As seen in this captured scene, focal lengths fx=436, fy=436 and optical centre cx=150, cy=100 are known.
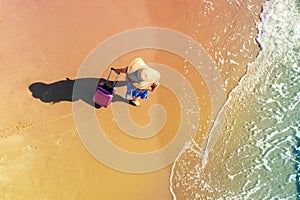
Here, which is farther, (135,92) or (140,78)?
(135,92)

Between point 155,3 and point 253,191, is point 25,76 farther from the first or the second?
point 253,191

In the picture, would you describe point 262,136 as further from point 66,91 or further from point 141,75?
point 66,91

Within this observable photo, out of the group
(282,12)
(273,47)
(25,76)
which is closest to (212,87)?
(273,47)

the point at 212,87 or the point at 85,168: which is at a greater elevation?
the point at 212,87

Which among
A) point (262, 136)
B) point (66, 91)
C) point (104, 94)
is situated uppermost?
point (262, 136)

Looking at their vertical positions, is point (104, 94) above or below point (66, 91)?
above

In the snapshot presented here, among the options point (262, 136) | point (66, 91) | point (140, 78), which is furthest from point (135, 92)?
point (262, 136)

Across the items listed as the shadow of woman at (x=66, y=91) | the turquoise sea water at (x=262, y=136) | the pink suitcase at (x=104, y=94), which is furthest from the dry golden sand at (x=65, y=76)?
the turquoise sea water at (x=262, y=136)

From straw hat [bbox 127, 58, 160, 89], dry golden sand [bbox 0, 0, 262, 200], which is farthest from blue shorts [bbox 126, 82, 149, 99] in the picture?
straw hat [bbox 127, 58, 160, 89]

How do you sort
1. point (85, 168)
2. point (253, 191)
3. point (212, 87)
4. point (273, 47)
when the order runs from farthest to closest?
1. point (273, 47)
2. point (212, 87)
3. point (253, 191)
4. point (85, 168)
